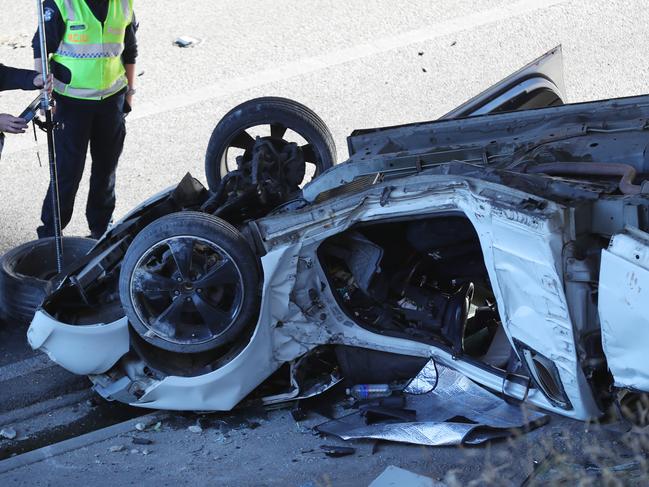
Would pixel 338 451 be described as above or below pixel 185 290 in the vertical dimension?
below

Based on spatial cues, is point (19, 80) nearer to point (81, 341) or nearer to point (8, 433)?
point (81, 341)

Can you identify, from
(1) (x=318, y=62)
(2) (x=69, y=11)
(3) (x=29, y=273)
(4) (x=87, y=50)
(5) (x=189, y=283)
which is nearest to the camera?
(5) (x=189, y=283)

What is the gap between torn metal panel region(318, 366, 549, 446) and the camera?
169 inches

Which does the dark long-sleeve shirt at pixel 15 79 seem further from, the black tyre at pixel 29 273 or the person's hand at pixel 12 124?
the black tyre at pixel 29 273

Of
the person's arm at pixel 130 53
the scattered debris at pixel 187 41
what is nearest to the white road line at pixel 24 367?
the person's arm at pixel 130 53

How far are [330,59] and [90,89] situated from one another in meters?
3.39

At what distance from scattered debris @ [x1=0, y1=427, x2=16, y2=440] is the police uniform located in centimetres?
175

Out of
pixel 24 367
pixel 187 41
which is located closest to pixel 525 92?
pixel 24 367

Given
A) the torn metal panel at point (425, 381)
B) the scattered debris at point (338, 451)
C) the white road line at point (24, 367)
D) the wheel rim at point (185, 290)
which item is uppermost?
the wheel rim at point (185, 290)

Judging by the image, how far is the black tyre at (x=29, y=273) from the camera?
5.71 metres

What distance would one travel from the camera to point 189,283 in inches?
186

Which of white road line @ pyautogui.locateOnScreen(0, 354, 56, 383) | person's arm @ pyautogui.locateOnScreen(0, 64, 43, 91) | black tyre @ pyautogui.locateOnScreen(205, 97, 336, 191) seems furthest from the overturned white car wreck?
person's arm @ pyautogui.locateOnScreen(0, 64, 43, 91)

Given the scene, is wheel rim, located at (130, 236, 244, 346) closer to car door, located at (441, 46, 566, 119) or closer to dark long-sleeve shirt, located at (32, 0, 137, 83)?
car door, located at (441, 46, 566, 119)

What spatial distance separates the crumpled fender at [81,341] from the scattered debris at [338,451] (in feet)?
3.77
